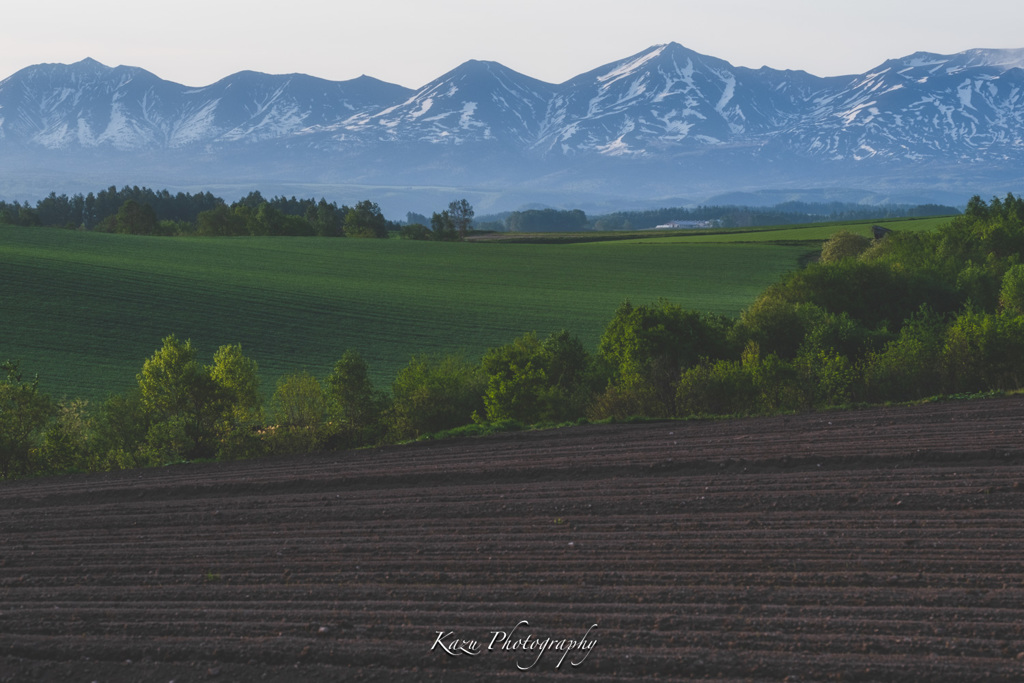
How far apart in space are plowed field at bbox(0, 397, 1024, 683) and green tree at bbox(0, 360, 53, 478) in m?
6.49

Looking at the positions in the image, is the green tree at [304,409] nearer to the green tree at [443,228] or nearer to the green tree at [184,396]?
the green tree at [184,396]

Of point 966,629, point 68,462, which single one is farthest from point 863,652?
point 68,462

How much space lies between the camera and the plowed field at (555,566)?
11.2 m

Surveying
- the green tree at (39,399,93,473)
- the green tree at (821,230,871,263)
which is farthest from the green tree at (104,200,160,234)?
the green tree at (39,399,93,473)

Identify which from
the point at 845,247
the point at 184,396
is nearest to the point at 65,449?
the point at 184,396

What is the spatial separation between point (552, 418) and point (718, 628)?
19.2 m

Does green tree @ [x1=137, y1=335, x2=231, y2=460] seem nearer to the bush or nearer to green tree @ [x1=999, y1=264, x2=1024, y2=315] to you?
the bush

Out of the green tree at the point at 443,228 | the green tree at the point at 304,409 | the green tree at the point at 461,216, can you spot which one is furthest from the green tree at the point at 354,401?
the green tree at the point at 461,216

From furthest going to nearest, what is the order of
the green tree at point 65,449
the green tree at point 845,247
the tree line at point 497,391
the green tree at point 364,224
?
the green tree at point 364,224 < the green tree at point 845,247 < the tree line at point 497,391 < the green tree at point 65,449

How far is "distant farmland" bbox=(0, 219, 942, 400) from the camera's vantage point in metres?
51.8

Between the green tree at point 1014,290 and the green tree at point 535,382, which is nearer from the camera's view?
the green tree at point 535,382

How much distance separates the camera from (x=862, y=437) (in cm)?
2200

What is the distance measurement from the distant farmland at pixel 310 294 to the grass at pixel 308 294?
174mm

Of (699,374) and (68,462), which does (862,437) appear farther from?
(68,462)
